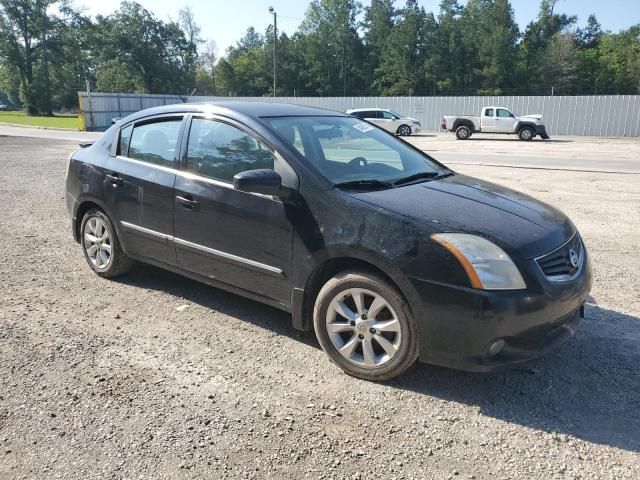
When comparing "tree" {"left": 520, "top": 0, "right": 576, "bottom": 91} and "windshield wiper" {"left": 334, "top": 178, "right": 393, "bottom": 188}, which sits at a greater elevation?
"tree" {"left": 520, "top": 0, "right": 576, "bottom": 91}

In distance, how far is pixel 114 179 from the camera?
466 cm

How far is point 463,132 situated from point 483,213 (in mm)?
27470

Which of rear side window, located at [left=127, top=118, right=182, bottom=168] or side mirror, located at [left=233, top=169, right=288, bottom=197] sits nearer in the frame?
side mirror, located at [left=233, top=169, right=288, bottom=197]

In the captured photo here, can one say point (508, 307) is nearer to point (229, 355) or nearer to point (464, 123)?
point (229, 355)

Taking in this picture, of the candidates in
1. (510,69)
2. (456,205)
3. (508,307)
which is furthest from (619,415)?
(510,69)

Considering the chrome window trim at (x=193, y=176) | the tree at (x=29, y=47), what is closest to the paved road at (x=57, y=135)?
the chrome window trim at (x=193, y=176)

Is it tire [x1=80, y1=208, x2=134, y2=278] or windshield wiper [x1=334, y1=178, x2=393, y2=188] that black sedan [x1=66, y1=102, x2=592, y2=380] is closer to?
windshield wiper [x1=334, y1=178, x2=393, y2=188]

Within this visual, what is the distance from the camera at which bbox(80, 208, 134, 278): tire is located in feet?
16.0

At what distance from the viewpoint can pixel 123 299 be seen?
460cm

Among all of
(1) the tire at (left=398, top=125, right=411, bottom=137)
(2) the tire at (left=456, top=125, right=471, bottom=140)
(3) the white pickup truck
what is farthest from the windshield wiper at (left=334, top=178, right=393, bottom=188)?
(1) the tire at (left=398, top=125, right=411, bottom=137)

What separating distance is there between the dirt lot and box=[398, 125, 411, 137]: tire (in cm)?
2798

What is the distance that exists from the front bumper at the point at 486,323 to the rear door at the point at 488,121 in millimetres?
28082

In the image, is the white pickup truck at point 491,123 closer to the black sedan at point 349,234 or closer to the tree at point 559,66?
the black sedan at point 349,234

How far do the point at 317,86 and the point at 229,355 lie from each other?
274ft
